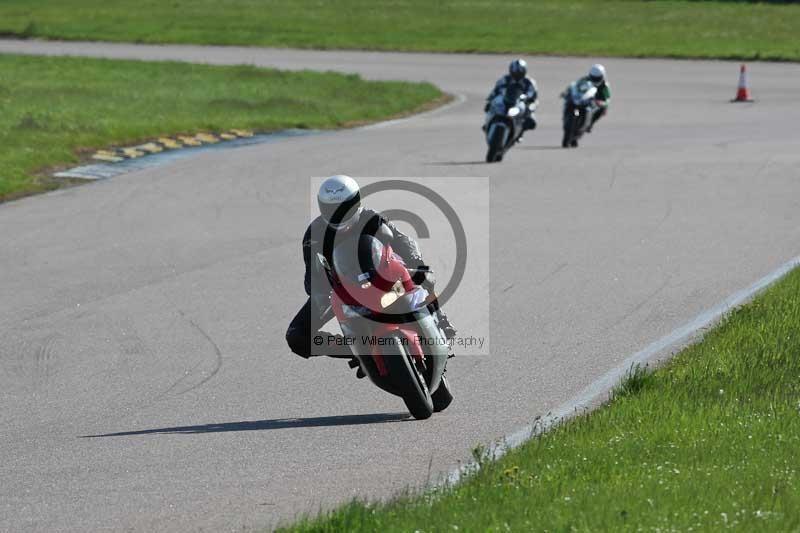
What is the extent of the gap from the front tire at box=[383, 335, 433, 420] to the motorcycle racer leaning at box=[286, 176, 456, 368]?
0.36 meters

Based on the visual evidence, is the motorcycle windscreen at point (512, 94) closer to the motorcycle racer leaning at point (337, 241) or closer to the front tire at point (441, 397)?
the motorcycle racer leaning at point (337, 241)

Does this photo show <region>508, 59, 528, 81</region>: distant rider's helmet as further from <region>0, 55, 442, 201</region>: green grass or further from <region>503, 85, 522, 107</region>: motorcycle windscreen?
<region>0, 55, 442, 201</region>: green grass

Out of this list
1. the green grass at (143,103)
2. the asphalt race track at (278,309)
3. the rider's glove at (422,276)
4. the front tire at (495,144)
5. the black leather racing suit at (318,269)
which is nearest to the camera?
the asphalt race track at (278,309)

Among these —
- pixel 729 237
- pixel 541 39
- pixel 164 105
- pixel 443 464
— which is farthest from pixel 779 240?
pixel 541 39

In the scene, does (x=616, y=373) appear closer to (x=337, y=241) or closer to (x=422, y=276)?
(x=422, y=276)

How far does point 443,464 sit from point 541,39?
42.5 metres

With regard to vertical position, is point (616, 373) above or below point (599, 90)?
above

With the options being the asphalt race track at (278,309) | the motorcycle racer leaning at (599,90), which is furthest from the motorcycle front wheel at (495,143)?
the motorcycle racer leaning at (599,90)

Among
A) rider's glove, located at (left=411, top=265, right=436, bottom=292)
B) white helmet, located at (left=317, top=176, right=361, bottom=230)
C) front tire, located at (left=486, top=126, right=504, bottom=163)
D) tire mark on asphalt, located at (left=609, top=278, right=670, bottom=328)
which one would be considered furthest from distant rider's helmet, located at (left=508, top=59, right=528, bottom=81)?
white helmet, located at (left=317, top=176, right=361, bottom=230)

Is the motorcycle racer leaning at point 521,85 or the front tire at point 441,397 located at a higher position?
the front tire at point 441,397

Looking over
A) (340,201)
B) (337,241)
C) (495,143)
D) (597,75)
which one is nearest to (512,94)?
(495,143)

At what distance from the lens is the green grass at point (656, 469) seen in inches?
230

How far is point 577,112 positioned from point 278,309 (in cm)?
1319

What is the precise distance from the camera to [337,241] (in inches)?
327
